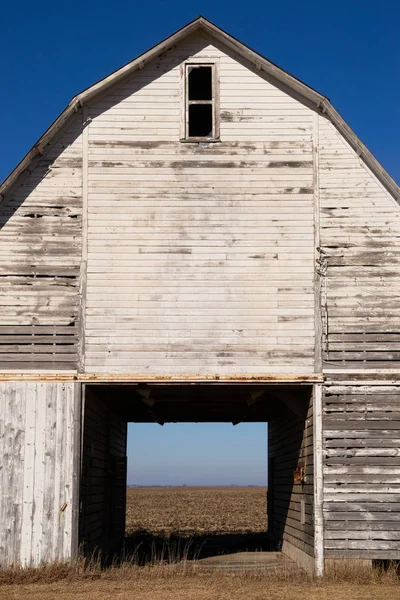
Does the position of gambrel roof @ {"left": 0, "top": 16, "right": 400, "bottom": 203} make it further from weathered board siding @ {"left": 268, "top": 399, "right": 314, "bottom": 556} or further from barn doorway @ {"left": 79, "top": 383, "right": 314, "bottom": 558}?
weathered board siding @ {"left": 268, "top": 399, "right": 314, "bottom": 556}

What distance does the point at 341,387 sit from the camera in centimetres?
1470

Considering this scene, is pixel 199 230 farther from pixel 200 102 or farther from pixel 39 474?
pixel 39 474

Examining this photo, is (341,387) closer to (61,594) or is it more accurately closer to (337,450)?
(337,450)

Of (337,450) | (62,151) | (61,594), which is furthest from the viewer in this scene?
(62,151)

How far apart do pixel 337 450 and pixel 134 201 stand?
19.7ft

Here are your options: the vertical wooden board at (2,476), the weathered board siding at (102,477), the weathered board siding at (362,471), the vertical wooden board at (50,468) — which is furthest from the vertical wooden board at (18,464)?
the weathered board siding at (362,471)

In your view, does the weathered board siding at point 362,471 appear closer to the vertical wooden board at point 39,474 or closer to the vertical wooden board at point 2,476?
the vertical wooden board at point 39,474

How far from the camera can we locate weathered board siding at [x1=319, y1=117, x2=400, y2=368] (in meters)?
14.7

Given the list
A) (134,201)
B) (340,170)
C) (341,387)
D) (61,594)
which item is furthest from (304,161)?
(61,594)

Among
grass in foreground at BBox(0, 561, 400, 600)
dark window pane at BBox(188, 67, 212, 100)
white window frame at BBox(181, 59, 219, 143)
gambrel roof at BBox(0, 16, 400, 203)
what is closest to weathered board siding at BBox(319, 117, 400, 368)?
gambrel roof at BBox(0, 16, 400, 203)

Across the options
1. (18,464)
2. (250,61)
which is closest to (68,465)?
(18,464)

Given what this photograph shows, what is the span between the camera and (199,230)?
1523cm

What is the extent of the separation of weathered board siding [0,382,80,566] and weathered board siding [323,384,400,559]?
15.0ft

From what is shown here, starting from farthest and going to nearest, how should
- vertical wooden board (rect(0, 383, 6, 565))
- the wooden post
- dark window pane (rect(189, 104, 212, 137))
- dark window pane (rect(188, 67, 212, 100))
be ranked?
dark window pane (rect(189, 104, 212, 137))
dark window pane (rect(188, 67, 212, 100))
the wooden post
vertical wooden board (rect(0, 383, 6, 565))
